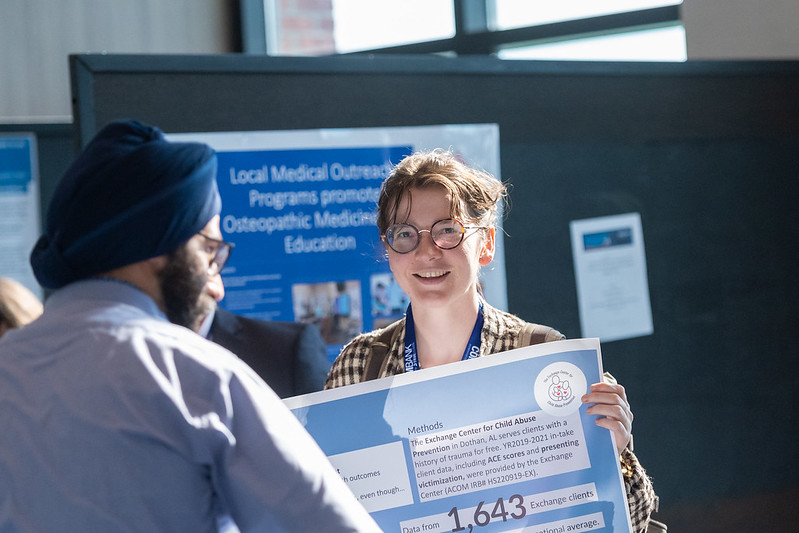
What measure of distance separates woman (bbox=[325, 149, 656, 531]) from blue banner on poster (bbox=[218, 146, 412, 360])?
733 millimetres

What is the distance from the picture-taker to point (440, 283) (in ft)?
6.06

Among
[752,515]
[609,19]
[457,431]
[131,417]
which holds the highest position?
[609,19]

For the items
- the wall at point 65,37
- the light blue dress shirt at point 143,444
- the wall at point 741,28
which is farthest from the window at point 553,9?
the light blue dress shirt at point 143,444

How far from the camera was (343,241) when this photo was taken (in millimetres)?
2809

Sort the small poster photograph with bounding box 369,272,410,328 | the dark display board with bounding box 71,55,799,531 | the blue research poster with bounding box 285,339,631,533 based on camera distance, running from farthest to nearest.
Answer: the dark display board with bounding box 71,55,799,531
the small poster photograph with bounding box 369,272,410,328
the blue research poster with bounding box 285,339,631,533

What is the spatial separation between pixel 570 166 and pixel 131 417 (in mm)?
2324

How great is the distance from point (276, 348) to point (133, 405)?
4.88 ft

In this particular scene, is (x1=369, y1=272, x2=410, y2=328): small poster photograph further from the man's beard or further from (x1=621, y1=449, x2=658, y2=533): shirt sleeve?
the man's beard

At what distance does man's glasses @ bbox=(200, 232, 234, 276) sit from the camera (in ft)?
4.24

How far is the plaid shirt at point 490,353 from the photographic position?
179 cm

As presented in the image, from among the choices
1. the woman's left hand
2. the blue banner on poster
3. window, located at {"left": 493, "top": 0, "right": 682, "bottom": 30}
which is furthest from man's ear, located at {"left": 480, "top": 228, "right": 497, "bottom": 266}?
window, located at {"left": 493, "top": 0, "right": 682, "bottom": 30}

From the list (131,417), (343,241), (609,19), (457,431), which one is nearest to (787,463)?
(343,241)

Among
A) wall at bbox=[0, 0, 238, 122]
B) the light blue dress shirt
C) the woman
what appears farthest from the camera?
wall at bbox=[0, 0, 238, 122]

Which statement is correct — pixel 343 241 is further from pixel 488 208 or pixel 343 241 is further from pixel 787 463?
pixel 787 463
